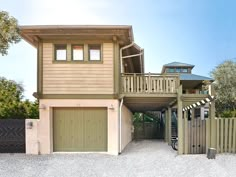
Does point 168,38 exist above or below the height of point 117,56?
above

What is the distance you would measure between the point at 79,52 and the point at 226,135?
8.10 metres

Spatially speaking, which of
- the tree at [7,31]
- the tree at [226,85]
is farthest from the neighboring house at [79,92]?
the tree at [226,85]

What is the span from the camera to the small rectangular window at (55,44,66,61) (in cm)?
1362

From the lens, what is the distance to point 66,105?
525 inches

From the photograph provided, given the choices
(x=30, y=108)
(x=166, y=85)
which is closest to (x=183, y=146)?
(x=166, y=85)

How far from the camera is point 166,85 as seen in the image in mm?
14031

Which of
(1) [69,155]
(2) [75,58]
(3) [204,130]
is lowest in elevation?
(1) [69,155]

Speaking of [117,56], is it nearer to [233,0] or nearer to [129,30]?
[129,30]

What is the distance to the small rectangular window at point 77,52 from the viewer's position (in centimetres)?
1358

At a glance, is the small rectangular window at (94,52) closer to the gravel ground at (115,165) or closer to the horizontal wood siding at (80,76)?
the horizontal wood siding at (80,76)

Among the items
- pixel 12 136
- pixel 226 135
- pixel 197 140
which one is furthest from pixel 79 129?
pixel 226 135

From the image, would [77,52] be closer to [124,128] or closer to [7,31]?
[7,31]

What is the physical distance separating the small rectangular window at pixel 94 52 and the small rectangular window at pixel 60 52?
1316mm

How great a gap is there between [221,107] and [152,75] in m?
14.7
